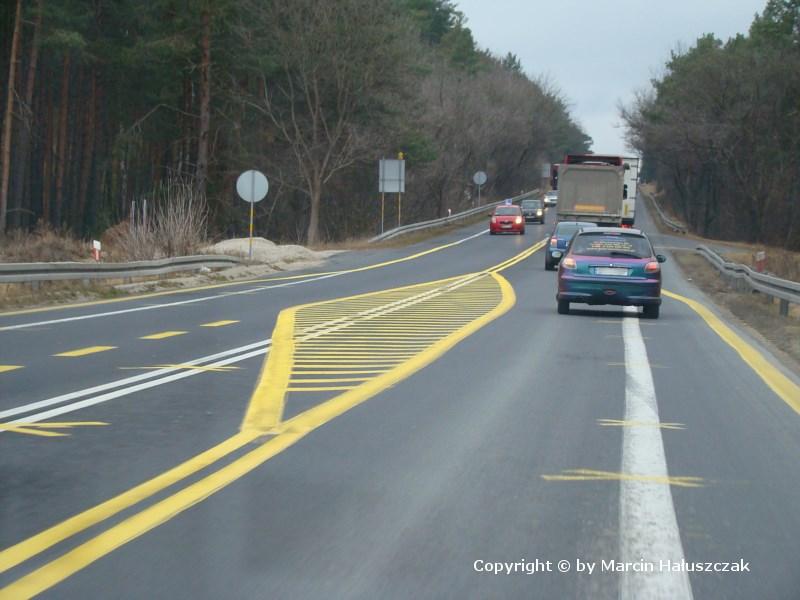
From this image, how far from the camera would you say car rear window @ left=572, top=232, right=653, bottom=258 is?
2266 centimetres

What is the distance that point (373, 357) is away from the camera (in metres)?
15.1

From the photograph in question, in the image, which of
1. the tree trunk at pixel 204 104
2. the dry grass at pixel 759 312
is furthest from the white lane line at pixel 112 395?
the tree trunk at pixel 204 104

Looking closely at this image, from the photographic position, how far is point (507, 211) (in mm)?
69625

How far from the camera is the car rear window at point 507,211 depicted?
6919 centimetres

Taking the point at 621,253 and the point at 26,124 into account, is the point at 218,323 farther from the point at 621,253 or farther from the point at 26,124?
the point at 26,124

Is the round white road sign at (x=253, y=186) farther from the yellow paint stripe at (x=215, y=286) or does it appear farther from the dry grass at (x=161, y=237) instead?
the yellow paint stripe at (x=215, y=286)

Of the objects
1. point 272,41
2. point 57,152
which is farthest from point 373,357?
point 57,152

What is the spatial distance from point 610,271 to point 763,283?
5968 mm

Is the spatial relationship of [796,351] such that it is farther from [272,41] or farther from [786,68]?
[786,68]

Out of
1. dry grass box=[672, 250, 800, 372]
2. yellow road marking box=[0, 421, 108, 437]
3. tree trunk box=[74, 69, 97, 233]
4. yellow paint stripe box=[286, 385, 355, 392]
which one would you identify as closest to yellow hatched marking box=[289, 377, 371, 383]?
yellow paint stripe box=[286, 385, 355, 392]

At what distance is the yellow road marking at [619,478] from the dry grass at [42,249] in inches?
900

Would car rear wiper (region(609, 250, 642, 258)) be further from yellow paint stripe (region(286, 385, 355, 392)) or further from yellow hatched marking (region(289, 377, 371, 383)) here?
yellow paint stripe (region(286, 385, 355, 392))

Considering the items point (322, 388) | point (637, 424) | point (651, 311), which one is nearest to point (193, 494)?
point (637, 424)

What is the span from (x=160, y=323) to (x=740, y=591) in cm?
1515
